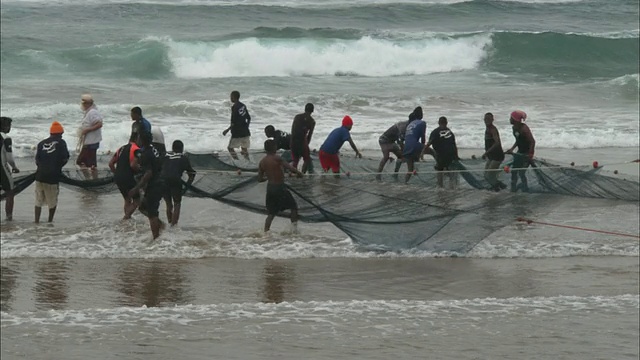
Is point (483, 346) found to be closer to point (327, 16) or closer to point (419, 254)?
point (419, 254)

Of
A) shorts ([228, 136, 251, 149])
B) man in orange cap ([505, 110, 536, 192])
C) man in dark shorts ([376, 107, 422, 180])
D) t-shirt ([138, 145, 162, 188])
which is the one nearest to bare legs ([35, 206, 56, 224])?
t-shirt ([138, 145, 162, 188])

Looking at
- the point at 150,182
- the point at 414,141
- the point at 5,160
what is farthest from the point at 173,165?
the point at 414,141

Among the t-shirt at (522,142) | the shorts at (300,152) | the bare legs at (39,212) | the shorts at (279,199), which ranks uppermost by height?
the t-shirt at (522,142)

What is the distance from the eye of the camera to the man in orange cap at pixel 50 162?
1347 centimetres

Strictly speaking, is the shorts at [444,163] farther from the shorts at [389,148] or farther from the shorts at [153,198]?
the shorts at [153,198]

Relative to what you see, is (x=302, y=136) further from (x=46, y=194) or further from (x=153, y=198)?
(x=46, y=194)

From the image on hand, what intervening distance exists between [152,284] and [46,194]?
311 centimetres

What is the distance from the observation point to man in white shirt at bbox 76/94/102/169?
15.4m

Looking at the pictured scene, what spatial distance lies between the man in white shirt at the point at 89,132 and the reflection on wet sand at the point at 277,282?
436cm

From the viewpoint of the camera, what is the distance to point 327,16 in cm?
4294

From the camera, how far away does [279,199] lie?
42.9ft

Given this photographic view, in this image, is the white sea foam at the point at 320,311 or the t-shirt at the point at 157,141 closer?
the white sea foam at the point at 320,311

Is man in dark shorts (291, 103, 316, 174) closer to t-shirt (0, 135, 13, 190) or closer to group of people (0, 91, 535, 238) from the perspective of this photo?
group of people (0, 91, 535, 238)

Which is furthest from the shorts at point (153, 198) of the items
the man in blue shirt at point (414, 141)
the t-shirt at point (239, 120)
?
the t-shirt at point (239, 120)
